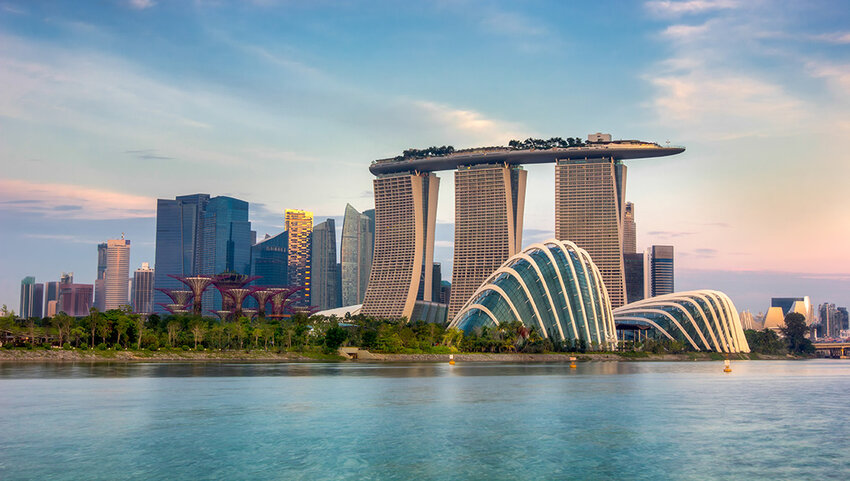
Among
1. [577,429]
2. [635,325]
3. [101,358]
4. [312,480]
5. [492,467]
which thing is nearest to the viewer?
[312,480]

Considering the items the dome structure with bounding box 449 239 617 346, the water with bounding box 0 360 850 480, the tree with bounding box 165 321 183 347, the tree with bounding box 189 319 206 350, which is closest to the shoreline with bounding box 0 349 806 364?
the tree with bounding box 189 319 206 350

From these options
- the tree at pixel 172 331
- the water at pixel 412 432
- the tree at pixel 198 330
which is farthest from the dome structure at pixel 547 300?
the water at pixel 412 432

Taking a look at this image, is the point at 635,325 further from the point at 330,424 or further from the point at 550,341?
the point at 330,424

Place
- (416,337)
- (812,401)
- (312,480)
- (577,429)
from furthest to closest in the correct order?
(416,337)
(812,401)
(577,429)
(312,480)

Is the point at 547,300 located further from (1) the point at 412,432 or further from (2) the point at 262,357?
(1) the point at 412,432

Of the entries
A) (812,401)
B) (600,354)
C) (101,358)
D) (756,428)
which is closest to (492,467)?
(756,428)

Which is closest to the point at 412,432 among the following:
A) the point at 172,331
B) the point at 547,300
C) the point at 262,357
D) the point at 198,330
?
the point at 262,357

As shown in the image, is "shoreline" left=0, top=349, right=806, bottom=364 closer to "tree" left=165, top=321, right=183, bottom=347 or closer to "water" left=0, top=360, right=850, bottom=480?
"tree" left=165, top=321, right=183, bottom=347
